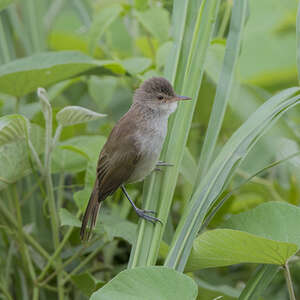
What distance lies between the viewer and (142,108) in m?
1.68

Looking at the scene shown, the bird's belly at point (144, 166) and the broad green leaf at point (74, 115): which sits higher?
the broad green leaf at point (74, 115)

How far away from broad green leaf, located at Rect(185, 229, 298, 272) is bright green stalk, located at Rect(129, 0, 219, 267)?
14 cm

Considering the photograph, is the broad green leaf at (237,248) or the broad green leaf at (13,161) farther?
the broad green leaf at (13,161)

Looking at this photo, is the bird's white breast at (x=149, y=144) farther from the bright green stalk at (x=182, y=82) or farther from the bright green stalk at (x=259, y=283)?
the bright green stalk at (x=259, y=283)

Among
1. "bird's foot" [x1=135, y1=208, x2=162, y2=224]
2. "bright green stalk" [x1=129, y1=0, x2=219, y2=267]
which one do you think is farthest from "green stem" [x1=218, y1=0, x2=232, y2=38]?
"bird's foot" [x1=135, y1=208, x2=162, y2=224]

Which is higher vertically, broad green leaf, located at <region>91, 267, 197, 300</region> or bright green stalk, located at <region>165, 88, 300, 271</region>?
bright green stalk, located at <region>165, 88, 300, 271</region>

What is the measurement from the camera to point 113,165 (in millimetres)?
1525

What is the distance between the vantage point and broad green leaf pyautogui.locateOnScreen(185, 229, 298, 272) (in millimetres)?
1007

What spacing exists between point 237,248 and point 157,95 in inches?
26.6

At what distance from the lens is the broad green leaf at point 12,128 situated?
1133mm

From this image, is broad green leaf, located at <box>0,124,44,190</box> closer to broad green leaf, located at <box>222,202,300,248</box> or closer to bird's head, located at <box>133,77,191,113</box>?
bird's head, located at <box>133,77,191,113</box>

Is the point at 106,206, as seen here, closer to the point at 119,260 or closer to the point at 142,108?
the point at 119,260

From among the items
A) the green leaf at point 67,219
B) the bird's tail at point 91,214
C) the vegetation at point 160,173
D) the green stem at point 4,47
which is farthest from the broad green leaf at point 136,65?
the green stem at point 4,47

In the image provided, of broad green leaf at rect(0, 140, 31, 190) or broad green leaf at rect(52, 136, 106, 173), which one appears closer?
broad green leaf at rect(0, 140, 31, 190)
